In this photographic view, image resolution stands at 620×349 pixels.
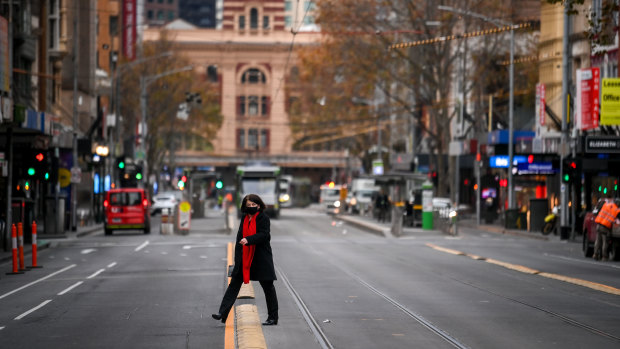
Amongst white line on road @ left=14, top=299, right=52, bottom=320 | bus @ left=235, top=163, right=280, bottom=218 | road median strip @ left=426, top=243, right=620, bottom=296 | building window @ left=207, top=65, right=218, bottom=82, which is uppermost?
building window @ left=207, top=65, right=218, bottom=82

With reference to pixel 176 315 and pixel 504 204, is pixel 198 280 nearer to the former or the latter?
pixel 176 315

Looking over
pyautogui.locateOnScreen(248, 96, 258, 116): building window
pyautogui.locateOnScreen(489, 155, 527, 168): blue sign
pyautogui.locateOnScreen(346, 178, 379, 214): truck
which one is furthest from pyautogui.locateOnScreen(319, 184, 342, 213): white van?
pyautogui.locateOnScreen(248, 96, 258, 116): building window

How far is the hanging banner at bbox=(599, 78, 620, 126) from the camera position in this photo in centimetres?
4203

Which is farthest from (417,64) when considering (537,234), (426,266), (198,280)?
(198,280)

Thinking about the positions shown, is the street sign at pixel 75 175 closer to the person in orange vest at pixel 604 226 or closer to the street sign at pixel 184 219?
the street sign at pixel 184 219

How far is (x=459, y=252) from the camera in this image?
35.4 metres

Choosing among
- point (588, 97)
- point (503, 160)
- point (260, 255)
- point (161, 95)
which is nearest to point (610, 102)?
point (588, 97)

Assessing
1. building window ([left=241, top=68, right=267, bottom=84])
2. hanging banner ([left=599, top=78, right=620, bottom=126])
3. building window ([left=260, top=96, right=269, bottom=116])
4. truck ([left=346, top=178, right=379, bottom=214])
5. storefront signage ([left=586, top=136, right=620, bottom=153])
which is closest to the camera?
hanging banner ([left=599, top=78, right=620, bottom=126])

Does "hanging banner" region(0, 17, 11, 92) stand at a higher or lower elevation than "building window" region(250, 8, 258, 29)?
lower

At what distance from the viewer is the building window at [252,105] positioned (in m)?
135

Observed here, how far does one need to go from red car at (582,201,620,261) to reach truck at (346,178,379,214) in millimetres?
50705

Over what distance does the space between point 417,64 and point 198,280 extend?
44669 mm

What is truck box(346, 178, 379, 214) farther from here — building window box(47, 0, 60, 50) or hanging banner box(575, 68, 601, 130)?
hanging banner box(575, 68, 601, 130)

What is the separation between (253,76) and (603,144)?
93178 mm
